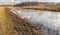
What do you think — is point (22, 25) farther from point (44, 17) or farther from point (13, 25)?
point (44, 17)

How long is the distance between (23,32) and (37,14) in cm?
18

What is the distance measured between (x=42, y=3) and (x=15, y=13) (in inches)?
9.4

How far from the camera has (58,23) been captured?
81 centimetres

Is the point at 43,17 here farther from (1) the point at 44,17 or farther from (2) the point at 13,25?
(2) the point at 13,25

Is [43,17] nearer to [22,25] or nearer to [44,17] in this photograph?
[44,17]

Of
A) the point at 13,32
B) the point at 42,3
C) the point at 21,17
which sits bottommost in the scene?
the point at 13,32

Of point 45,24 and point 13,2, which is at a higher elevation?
point 13,2

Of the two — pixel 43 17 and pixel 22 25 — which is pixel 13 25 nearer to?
pixel 22 25

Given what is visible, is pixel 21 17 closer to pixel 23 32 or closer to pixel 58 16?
pixel 23 32

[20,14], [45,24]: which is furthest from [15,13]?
[45,24]

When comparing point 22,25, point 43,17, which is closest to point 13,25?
point 22,25

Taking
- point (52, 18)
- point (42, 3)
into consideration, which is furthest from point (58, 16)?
point (42, 3)

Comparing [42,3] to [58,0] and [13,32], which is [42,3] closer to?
[58,0]

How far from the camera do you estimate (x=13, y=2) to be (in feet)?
2.94
